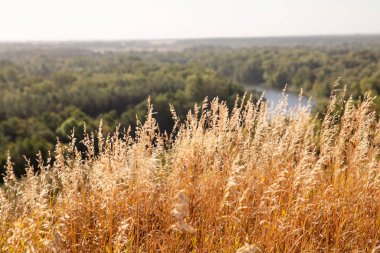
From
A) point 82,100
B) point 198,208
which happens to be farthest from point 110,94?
point 198,208

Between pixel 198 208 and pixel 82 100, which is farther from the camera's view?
pixel 82 100

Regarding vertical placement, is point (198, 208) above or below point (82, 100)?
above

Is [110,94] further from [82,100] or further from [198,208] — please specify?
[198,208]

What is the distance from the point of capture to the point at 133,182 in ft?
10.4

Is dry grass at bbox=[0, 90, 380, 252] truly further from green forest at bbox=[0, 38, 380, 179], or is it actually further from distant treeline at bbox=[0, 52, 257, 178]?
distant treeline at bbox=[0, 52, 257, 178]

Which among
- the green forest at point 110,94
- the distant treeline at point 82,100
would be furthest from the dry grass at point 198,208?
the distant treeline at point 82,100

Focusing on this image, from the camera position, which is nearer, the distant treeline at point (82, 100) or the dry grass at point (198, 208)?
the dry grass at point (198, 208)

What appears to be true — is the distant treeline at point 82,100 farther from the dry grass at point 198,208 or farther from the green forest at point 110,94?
the dry grass at point 198,208

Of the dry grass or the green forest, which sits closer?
the dry grass

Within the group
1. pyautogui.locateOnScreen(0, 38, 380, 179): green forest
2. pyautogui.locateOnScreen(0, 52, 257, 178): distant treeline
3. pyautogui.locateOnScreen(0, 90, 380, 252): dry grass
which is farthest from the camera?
pyautogui.locateOnScreen(0, 52, 257, 178): distant treeline

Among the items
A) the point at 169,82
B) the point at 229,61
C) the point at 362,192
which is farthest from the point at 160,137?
the point at 229,61

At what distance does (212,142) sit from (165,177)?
21.6 inches

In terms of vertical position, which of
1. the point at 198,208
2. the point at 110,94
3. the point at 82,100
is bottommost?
the point at 82,100

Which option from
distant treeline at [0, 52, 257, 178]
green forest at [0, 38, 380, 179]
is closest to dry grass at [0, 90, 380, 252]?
green forest at [0, 38, 380, 179]
